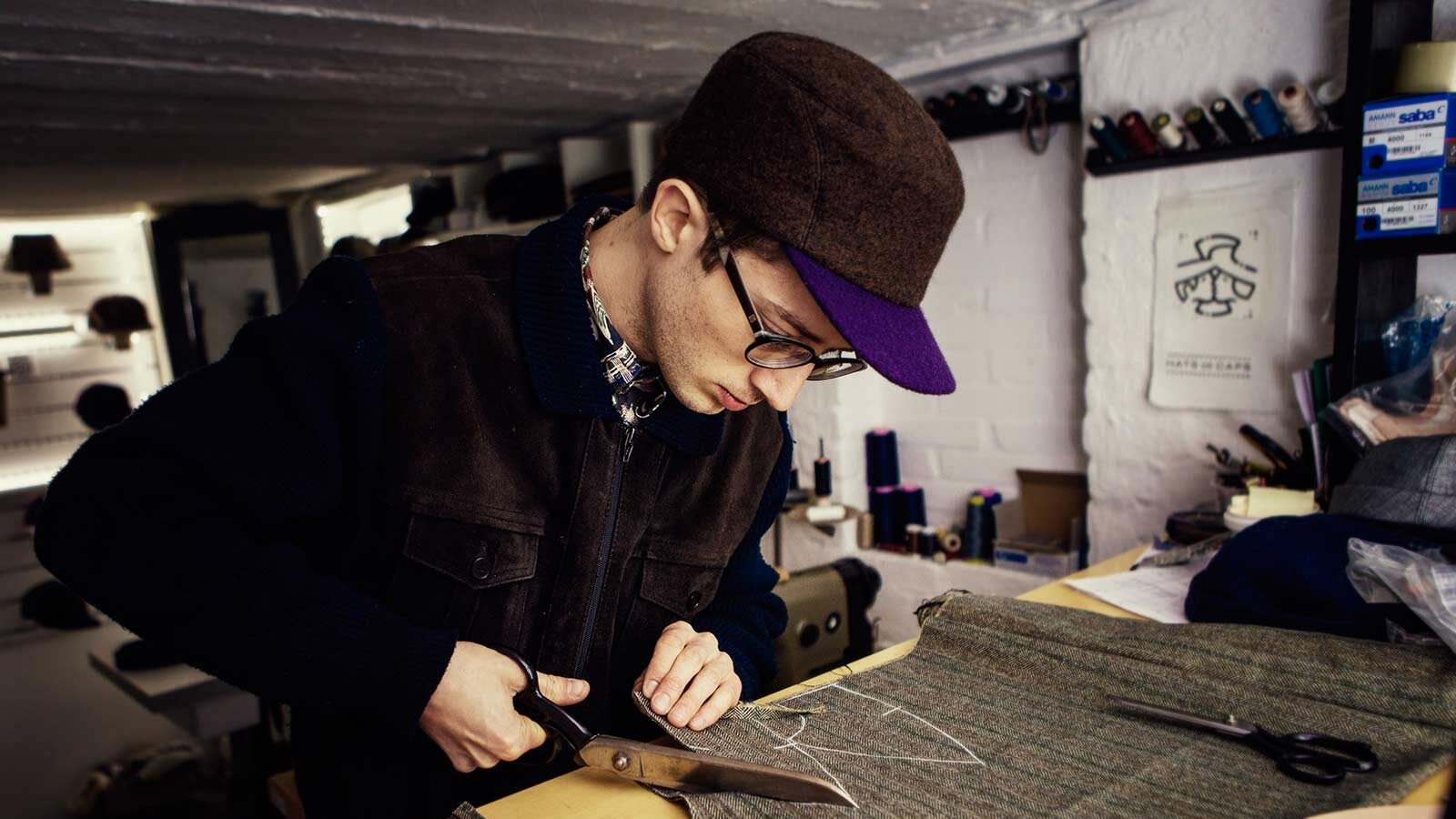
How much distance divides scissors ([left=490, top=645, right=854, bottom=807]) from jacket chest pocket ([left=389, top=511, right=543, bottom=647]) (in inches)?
4.2

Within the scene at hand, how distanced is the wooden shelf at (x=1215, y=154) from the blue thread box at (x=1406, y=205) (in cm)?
28

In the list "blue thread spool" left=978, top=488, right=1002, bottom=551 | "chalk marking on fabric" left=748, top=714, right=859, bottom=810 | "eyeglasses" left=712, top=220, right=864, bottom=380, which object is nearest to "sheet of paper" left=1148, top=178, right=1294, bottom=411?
"blue thread spool" left=978, top=488, right=1002, bottom=551

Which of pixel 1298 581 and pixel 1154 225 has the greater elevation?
pixel 1154 225

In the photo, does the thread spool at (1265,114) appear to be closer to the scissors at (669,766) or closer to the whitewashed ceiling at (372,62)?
the whitewashed ceiling at (372,62)

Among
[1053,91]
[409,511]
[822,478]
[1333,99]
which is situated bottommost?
[822,478]

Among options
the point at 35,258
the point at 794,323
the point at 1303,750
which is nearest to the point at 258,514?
the point at 794,323

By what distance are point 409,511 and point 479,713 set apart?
230 mm

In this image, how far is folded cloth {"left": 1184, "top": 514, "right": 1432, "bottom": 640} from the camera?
3.90 feet

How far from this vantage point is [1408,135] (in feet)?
5.36

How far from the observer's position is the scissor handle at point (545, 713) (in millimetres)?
889

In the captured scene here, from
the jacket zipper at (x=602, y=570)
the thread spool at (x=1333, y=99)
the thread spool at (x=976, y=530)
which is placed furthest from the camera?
the thread spool at (x=976, y=530)

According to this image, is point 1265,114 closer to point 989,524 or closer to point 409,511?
point 989,524

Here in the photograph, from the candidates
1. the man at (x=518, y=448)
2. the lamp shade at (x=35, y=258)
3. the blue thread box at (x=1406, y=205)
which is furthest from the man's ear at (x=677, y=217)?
the lamp shade at (x=35, y=258)

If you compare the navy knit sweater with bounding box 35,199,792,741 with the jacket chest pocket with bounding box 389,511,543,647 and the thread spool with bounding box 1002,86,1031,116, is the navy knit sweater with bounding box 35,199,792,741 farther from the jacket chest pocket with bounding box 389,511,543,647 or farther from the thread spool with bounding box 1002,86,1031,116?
the thread spool with bounding box 1002,86,1031,116
